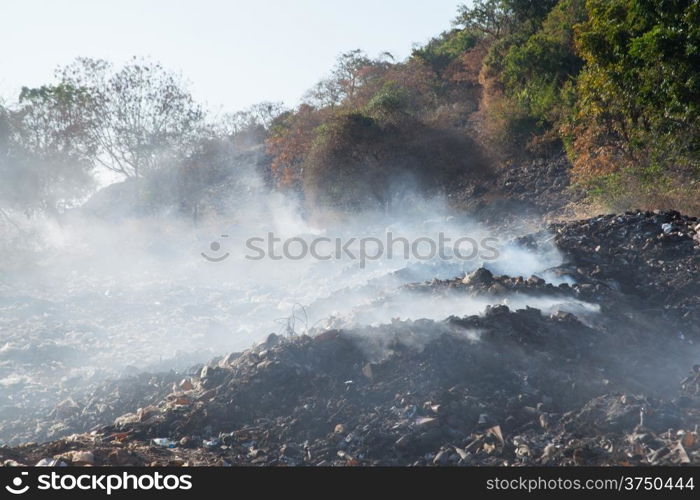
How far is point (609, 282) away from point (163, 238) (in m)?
16.1

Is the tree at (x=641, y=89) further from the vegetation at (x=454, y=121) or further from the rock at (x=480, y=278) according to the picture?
the rock at (x=480, y=278)

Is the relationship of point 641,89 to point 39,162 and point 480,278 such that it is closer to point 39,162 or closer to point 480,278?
point 480,278

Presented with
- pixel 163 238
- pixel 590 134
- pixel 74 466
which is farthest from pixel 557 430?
pixel 163 238

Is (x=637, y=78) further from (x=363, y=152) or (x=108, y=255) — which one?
(x=108, y=255)

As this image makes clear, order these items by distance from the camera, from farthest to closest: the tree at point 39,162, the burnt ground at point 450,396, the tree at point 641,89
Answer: the tree at point 39,162
the tree at point 641,89
the burnt ground at point 450,396

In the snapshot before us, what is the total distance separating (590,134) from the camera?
1276cm

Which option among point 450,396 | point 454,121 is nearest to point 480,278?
point 450,396

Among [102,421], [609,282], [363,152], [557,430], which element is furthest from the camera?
[363,152]

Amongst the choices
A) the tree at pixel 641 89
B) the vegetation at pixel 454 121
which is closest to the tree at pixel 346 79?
the vegetation at pixel 454 121

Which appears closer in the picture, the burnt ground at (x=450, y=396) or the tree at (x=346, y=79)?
the burnt ground at (x=450, y=396)

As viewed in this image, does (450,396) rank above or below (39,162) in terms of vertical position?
below

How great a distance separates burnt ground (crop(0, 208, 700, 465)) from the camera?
4980 millimetres

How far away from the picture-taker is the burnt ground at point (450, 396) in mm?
4980

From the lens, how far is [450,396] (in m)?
5.73
